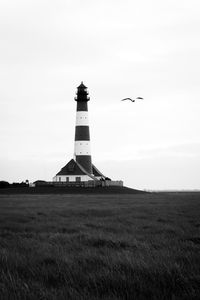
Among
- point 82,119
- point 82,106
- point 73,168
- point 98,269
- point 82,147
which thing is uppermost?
point 82,106

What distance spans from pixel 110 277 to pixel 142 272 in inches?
23.6

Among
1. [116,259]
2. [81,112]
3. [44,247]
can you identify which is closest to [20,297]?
[116,259]

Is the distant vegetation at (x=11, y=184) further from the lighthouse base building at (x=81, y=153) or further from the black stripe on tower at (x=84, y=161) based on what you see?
the black stripe on tower at (x=84, y=161)

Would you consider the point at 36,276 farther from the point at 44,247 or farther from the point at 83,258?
the point at 44,247

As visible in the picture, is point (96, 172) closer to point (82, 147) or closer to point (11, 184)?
point (82, 147)

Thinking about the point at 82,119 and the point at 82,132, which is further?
the point at 82,119

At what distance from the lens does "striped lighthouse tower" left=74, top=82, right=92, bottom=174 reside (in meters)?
71.8

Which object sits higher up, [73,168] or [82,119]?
[82,119]

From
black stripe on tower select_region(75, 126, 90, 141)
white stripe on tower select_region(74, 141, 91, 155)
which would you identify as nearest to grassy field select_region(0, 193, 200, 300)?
black stripe on tower select_region(75, 126, 90, 141)

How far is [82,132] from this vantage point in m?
71.8

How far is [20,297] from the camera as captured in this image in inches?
243

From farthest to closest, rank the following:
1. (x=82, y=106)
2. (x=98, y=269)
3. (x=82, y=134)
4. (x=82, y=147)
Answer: (x=82, y=106), (x=82, y=147), (x=82, y=134), (x=98, y=269)

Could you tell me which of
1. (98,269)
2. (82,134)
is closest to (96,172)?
(82,134)

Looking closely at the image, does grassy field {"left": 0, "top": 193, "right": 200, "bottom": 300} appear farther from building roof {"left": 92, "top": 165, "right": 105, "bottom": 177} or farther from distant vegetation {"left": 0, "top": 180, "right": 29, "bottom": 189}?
building roof {"left": 92, "top": 165, "right": 105, "bottom": 177}
